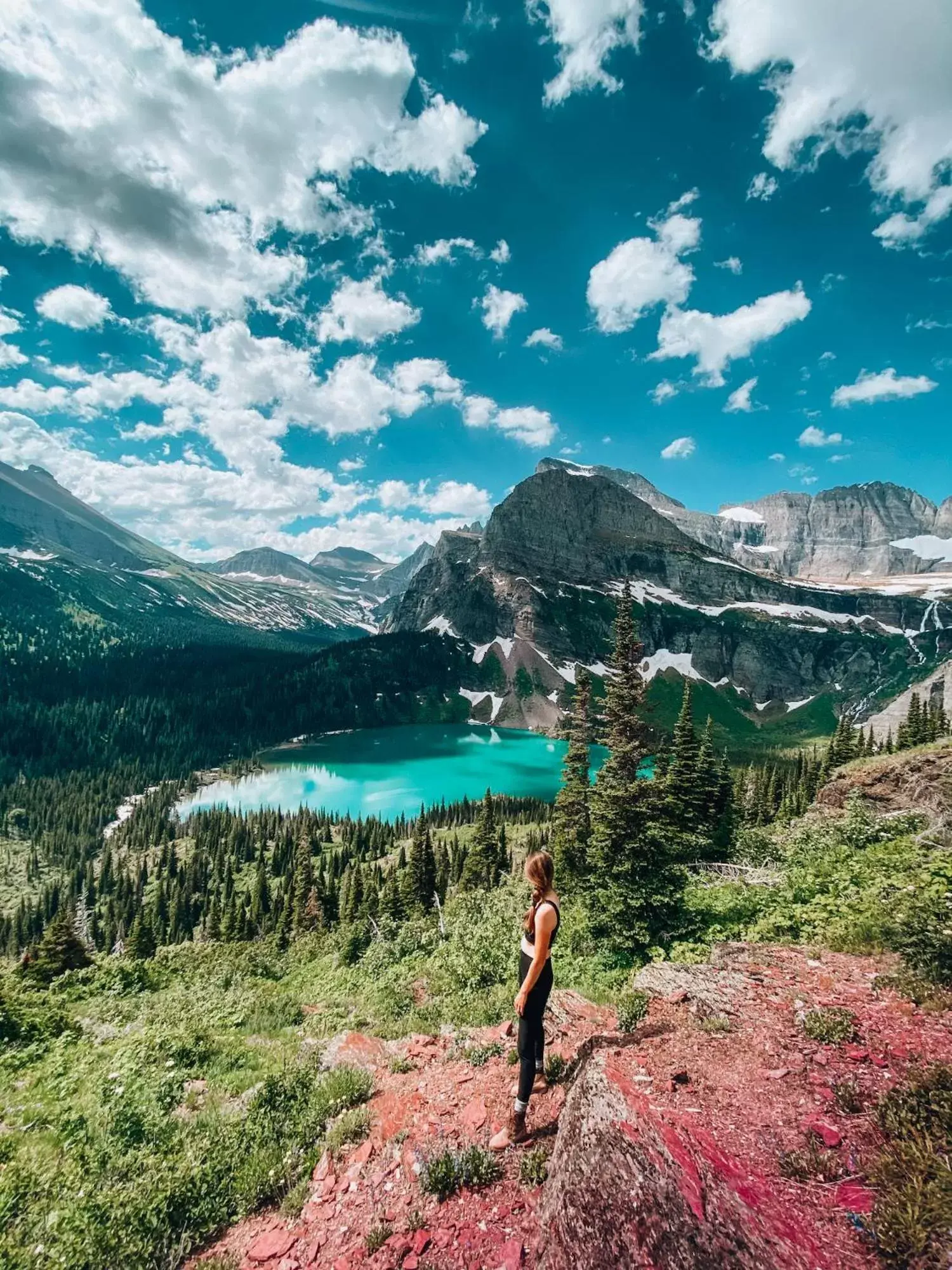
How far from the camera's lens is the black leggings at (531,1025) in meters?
6.71

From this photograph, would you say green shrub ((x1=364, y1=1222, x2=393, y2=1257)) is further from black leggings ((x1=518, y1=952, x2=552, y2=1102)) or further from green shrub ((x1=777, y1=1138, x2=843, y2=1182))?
green shrub ((x1=777, y1=1138, x2=843, y2=1182))

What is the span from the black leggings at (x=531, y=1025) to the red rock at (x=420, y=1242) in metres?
1.70

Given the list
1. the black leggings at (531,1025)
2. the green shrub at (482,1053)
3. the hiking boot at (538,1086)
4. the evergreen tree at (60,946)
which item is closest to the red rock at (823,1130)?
the black leggings at (531,1025)

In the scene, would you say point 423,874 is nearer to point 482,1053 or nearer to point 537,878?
point 482,1053

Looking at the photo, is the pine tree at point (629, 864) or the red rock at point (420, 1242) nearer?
the red rock at point (420, 1242)

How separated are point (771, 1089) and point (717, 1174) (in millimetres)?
2338

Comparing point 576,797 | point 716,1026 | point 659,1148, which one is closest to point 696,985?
point 716,1026

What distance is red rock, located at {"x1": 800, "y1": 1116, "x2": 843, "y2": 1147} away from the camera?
17.6 ft

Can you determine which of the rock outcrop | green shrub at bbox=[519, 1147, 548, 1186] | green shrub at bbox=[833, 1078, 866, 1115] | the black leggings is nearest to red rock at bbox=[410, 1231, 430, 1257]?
green shrub at bbox=[519, 1147, 548, 1186]

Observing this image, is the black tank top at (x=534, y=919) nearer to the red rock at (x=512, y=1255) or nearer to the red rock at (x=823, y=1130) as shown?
Answer: the red rock at (x=512, y=1255)

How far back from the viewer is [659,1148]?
4.80m

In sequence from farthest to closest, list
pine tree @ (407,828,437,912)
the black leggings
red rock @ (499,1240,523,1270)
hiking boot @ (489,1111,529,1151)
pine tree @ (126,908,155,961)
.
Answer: pine tree @ (126,908,155,961) < pine tree @ (407,828,437,912) < the black leggings < hiking boot @ (489,1111,529,1151) < red rock @ (499,1240,523,1270)

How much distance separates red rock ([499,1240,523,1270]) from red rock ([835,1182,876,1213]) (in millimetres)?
2881

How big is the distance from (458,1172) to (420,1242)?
765 mm
